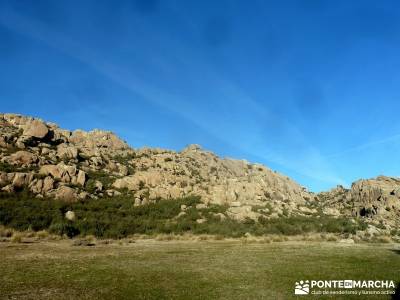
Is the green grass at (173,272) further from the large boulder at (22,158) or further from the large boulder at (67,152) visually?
the large boulder at (67,152)

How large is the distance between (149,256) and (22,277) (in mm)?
10720

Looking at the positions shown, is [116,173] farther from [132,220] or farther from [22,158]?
[132,220]

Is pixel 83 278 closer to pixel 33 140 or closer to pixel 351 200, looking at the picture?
pixel 33 140

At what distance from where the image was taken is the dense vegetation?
44.8m

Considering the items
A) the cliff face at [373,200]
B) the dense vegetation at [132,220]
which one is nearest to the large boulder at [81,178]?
the dense vegetation at [132,220]

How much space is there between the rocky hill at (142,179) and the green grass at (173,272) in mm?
31365

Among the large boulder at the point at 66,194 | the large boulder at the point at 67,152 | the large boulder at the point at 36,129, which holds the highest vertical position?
the large boulder at the point at 36,129

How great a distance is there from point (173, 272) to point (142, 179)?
51089 mm

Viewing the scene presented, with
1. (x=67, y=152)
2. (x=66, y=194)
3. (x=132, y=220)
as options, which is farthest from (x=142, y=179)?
(x=66, y=194)

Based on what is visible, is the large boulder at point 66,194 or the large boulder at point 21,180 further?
the large boulder at point 66,194

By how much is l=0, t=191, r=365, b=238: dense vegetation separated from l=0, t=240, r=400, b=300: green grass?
1616 centimetres

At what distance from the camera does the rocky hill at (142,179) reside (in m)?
59.8

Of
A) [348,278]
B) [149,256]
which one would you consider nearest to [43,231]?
[149,256]

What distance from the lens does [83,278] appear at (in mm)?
18547
